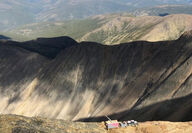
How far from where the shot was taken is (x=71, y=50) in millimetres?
91250

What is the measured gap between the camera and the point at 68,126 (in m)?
29.1

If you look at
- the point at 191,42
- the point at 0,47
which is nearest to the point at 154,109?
the point at 191,42

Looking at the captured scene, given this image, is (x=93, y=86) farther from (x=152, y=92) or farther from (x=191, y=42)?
(x=191, y=42)

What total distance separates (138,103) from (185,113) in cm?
1639

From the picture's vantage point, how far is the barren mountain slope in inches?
2045

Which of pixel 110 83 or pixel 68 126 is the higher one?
pixel 68 126

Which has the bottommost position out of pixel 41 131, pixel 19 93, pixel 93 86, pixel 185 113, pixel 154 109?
pixel 19 93

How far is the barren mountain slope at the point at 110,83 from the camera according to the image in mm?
51938


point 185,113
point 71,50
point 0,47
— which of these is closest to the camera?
point 185,113

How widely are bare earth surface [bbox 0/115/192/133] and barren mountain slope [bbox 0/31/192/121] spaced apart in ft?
39.7

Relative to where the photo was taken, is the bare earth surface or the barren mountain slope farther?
the barren mountain slope

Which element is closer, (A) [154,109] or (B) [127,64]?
(A) [154,109]

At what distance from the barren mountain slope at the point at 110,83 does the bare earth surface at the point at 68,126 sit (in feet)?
39.7

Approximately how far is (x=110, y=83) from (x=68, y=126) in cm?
4339
